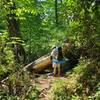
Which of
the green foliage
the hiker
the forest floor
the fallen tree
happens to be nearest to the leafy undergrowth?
the forest floor

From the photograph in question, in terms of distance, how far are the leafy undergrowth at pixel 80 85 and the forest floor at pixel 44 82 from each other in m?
0.56

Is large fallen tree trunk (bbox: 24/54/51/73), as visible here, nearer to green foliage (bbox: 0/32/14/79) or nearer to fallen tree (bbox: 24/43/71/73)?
fallen tree (bbox: 24/43/71/73)

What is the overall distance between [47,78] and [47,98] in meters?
4.51

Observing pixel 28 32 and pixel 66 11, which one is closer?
pixel 66 11

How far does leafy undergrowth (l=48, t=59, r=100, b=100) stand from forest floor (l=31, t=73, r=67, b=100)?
0.56 meters

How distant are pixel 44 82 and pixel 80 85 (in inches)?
155

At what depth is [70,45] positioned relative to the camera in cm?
1645

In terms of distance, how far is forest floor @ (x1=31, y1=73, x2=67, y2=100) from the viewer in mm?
11336

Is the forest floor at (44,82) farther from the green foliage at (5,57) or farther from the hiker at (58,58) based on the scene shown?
the green foliage at (5,57)

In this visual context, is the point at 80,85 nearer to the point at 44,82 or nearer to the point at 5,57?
the point at 5,57

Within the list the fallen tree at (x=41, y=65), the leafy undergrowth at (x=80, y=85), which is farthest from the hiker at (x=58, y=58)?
the leafy undergrowth at (x=80, y=85)

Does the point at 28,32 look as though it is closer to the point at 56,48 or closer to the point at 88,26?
the point at 56,48

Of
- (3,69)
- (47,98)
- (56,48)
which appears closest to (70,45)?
(56,48)

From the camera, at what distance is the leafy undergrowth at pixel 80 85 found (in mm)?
10055
